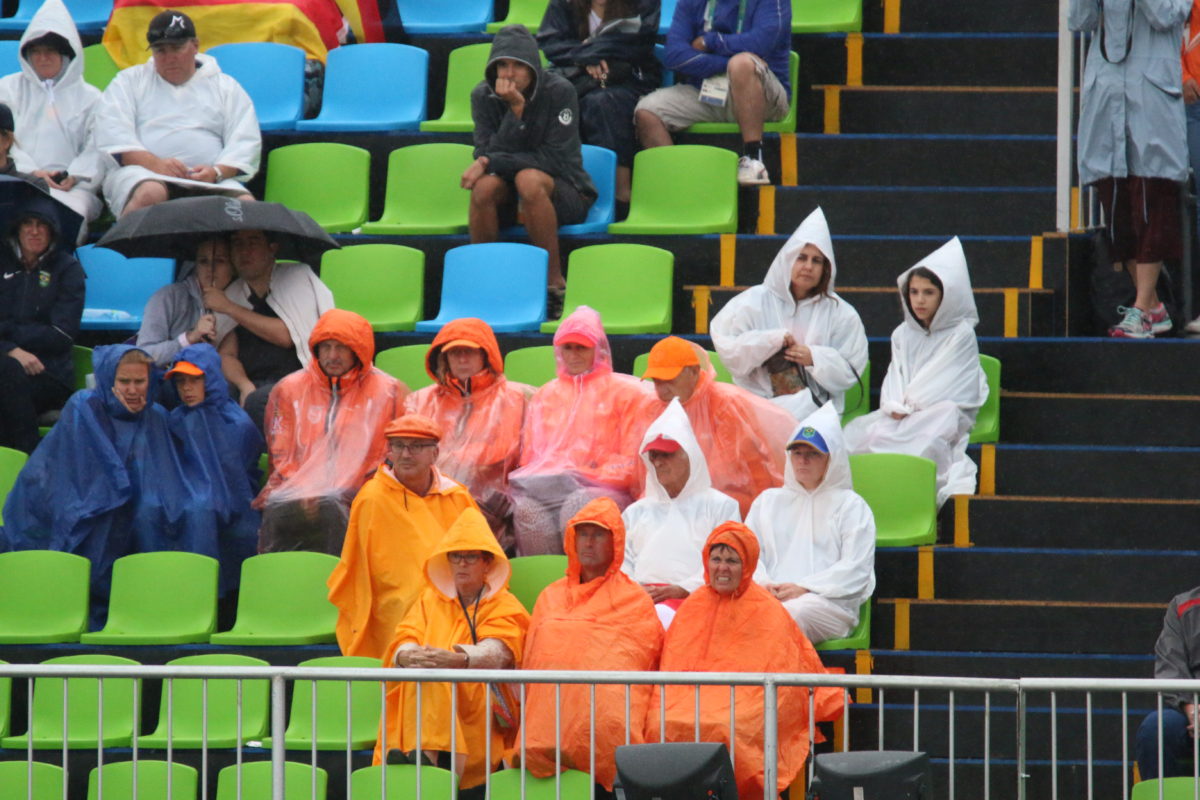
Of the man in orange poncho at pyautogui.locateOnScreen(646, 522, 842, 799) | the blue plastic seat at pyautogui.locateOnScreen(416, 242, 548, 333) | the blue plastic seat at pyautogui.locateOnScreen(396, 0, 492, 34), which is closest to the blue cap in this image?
the man in orange poncho at pyautogui.locateOnScreen(646, 522, 842, 799)

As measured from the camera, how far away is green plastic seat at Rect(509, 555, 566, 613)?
295 inches

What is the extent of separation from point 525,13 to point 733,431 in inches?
149

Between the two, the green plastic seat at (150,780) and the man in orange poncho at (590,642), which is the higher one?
the man in orange poncho at (590,642)

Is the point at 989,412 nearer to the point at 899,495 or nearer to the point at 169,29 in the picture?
the point at 899,495

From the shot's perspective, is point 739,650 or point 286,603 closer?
point 739,650

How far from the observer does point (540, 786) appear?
21.6 ft

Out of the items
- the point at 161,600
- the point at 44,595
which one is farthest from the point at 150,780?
the point at 44,595

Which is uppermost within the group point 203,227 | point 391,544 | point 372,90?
point 372,90

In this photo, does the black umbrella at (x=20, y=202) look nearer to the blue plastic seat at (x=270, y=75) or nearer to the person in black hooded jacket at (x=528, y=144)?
the blue plastic seat at (x=270, y=75)

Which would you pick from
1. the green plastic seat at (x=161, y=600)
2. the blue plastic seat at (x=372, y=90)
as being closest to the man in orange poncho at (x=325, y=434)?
the green plastic seat at (x=161, y=600)

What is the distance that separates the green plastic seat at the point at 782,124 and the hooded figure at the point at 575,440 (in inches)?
82.2

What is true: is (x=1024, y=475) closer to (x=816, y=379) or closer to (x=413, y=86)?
(x=816, y=379)

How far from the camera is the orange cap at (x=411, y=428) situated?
750 centimetres

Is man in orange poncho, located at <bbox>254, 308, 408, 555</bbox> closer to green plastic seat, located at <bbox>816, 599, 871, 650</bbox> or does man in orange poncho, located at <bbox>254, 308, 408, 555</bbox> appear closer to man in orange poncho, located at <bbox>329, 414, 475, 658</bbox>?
man in orange poncho, located at <bbox>329, 414, 475, 658</bbox>
